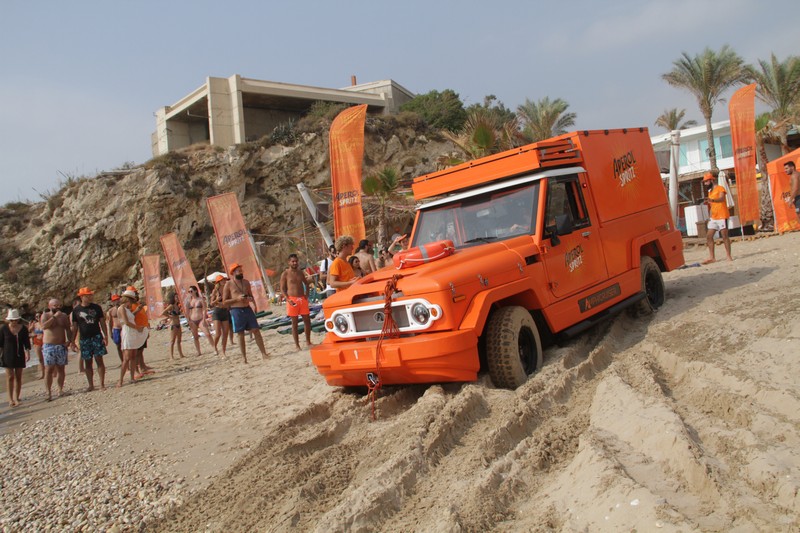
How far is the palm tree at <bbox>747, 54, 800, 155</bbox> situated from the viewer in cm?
2967

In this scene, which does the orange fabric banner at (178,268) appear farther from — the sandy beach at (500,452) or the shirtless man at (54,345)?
the sandy beach at (500,452)

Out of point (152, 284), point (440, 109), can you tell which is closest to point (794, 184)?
point (152, 284)

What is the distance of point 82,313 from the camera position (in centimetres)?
1095

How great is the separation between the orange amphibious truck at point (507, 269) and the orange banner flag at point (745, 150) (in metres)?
9.96

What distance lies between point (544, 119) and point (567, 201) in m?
23.8

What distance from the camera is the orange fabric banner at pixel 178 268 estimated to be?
1858 centimetres

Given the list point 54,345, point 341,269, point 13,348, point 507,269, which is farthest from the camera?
point 54,345

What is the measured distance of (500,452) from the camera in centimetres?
383

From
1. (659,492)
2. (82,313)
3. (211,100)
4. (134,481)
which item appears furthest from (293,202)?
(659,492)

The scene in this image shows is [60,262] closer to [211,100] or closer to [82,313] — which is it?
[211,100]

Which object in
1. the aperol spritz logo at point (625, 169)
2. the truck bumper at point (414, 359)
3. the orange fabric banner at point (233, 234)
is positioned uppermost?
the orange fabric banner at point (233, 234)

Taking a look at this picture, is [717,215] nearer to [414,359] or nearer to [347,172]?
[347,172]

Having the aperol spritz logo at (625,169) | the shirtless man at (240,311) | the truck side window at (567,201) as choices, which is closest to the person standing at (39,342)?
the shirtless man at (240,311)

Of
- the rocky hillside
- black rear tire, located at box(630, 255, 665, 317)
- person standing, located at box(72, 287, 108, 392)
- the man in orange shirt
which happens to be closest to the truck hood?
black rear tire, located at box(630, 255, 665, 317)
